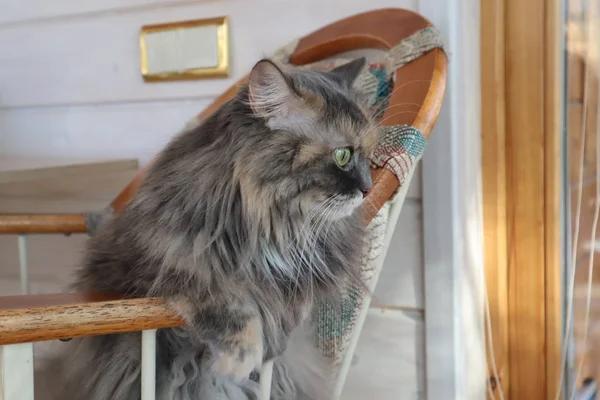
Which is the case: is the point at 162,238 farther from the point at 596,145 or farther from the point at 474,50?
the point at 596,145

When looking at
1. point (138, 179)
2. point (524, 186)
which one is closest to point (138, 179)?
point (138, 179)

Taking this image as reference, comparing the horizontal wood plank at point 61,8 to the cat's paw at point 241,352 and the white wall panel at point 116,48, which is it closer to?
the white wall panel at point 116,48

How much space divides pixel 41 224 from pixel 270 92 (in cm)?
82

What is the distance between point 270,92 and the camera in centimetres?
83

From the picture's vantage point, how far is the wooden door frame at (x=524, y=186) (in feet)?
4.60

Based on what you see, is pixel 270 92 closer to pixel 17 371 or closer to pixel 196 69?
pixel 17 371

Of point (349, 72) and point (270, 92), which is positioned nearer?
point (270, 92)

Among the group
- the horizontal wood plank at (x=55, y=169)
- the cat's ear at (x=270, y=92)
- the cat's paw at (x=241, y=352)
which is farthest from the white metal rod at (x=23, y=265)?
the cat's ear at (x=270, y=92)

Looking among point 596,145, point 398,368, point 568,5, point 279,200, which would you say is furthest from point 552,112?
point 279,200

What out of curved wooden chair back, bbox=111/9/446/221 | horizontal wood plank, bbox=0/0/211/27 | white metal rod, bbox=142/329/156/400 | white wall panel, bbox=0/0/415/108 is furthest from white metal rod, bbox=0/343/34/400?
horizontal wood plank, bbox=0/0/211/27

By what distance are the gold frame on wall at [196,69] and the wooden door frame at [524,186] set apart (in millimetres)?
642

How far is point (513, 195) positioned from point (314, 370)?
2.23ft

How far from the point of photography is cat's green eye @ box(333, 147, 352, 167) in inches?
35.1

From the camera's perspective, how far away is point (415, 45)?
1177 mm
